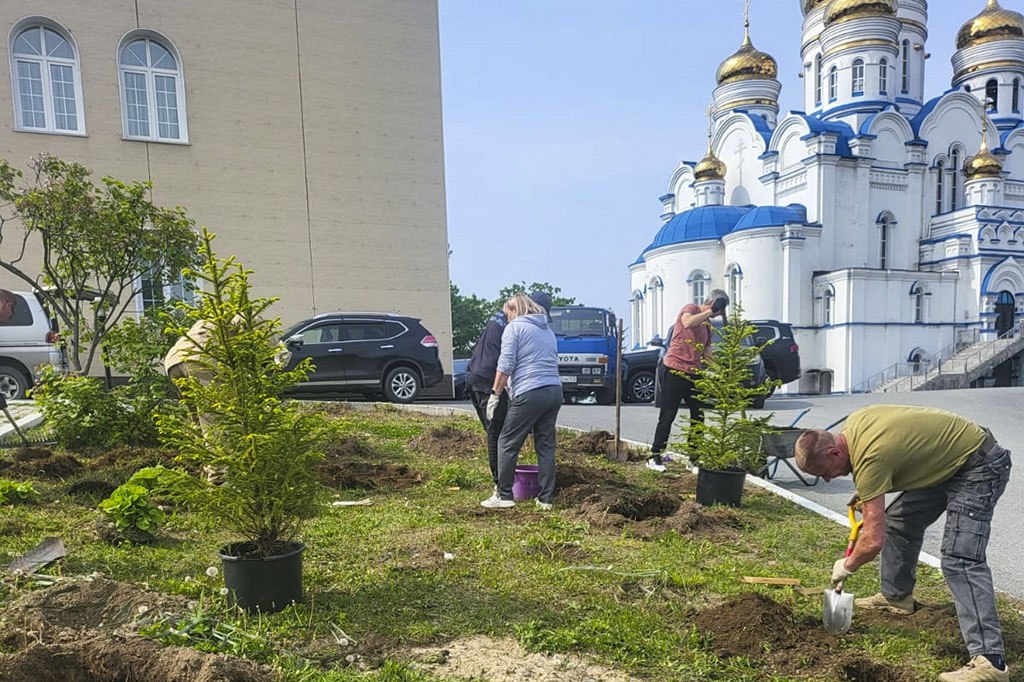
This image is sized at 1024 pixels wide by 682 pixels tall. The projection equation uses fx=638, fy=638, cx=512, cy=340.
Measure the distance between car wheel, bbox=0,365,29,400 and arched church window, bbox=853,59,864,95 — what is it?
118 feet

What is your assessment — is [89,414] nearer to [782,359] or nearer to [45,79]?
[45,79]

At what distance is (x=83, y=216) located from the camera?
23.5 feet

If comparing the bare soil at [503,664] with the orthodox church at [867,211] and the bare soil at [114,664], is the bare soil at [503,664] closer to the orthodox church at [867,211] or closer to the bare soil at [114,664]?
the bare soil at [114,664]

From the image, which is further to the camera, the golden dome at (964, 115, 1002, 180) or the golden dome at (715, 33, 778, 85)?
the golden dome at (715, 33, 778, 85)

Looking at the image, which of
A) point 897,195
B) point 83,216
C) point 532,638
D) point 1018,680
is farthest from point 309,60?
point 897,195

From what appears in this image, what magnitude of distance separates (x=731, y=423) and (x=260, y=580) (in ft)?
13.0

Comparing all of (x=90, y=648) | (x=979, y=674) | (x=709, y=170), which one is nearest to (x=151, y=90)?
(x=90, y=648)

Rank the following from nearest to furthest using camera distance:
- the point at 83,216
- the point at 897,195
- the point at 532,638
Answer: the point at 532,638 < the point at 83,216 < the point at 897,195

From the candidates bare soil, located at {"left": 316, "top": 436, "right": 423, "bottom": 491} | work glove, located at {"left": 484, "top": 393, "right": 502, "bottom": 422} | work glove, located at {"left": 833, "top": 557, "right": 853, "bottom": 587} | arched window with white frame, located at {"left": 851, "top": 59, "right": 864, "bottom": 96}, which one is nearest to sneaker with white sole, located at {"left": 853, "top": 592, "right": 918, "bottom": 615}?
work glove, located at {"left": 833, "top": 557, "right": 853, "bottom": 587}

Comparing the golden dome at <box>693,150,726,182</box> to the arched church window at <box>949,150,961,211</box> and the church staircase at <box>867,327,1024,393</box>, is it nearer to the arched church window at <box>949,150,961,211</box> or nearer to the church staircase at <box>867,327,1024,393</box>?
the arched church window at <box>949,150,961,211</box>

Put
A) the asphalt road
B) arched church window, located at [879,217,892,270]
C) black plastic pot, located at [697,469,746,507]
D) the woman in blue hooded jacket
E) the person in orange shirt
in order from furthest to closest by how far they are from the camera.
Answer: arched church window, located at [879,217,892,270] → the person in orange shirt → black plastic pot, located at [697,469,746,507] → the woman in blue hooded jacket → the asphalt road

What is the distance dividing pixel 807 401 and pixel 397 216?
37.2ft

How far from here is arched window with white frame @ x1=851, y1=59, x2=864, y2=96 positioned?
32.2 m

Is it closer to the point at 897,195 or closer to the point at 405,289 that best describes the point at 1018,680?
the point at 405,289
